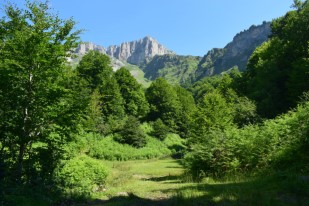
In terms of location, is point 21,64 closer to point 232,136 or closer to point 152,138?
point 232,136

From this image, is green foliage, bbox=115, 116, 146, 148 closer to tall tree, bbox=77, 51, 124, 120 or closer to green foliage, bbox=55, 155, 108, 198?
tall tree, bbox=77, 51, 124, 120

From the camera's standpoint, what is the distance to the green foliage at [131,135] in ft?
164

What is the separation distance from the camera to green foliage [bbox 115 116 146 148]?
164 feet

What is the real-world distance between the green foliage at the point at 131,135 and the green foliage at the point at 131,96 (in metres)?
12.3

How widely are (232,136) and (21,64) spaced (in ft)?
38.0

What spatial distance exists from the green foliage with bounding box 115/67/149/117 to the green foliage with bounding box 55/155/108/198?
45.6 meters

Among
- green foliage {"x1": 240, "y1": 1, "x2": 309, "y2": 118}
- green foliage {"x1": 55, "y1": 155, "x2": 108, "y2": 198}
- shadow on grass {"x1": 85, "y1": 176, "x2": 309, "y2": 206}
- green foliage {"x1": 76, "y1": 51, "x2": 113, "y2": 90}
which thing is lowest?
shadow on grass {"x1": 85, "y1": 176, "x2": 309, "y2": 206}

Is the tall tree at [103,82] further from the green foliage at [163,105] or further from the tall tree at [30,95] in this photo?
the tall tree at [30,95]

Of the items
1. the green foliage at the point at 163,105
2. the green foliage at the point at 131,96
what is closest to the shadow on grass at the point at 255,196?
the green foliage at the point at 131,96

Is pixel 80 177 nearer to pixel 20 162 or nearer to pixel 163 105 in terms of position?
pixel 20 162

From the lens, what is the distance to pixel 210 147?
18422mm

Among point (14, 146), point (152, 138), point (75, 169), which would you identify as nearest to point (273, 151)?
point (75, 169)

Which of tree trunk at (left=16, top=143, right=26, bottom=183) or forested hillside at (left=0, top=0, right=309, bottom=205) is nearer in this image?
forested hillside at (left=0, top=0, right=309, bottom=205)

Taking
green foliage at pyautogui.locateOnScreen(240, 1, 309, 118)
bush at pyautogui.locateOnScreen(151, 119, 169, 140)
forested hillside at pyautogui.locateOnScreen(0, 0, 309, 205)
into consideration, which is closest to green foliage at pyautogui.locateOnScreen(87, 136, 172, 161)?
bush at pyautogui.locateOnScreen(151, 119, 169, 140)
